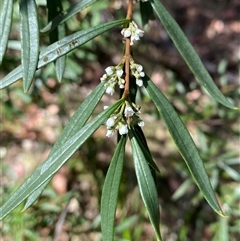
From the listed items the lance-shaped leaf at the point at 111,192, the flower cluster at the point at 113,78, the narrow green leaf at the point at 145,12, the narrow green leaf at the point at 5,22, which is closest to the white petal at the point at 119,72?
the flower cluster at the point at 113,78

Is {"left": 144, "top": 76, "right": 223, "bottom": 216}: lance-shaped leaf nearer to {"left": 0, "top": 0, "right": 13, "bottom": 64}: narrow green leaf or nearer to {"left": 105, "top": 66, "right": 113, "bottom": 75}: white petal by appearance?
{"left": 105, "top": 66, "right": 113, "bottom": 75}: white petal

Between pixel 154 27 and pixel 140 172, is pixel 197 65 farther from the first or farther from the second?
pixel 154 27

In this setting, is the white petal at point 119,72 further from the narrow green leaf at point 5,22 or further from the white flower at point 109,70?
the narrow green leaf at point 5,22

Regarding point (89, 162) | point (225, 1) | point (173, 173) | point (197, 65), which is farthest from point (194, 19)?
point (197, 65)

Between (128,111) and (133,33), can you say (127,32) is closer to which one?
(133,33)

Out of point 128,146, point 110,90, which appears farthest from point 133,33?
point 128,146
